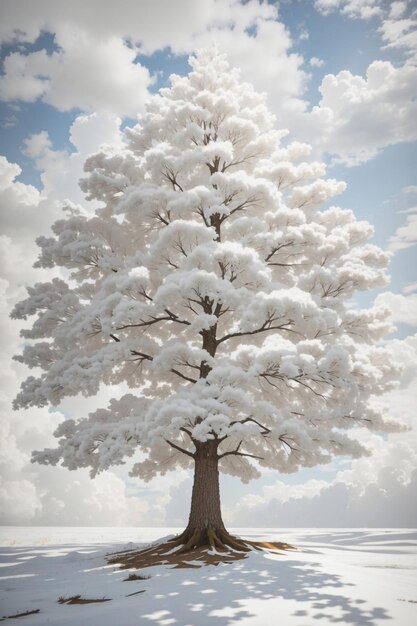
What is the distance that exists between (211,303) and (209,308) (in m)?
0.47

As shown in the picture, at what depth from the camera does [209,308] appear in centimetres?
1156

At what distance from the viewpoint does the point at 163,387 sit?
1349cm

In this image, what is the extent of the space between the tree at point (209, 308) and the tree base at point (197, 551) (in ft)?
0.33

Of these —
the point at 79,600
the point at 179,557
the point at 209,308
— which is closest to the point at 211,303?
the point at 209,308

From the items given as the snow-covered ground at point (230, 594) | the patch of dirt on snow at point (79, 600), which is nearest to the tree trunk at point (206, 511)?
the snow-covered ground at point (230, 594)

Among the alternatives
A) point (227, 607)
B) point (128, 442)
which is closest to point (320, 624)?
point (227, 607)

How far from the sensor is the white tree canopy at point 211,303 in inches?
378

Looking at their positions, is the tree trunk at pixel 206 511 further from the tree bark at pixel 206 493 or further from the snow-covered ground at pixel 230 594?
the snow-covered ground at pixel 230 594

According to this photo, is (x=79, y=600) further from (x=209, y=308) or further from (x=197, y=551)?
(x=209, y=308)

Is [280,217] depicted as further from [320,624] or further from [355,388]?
[320,624]

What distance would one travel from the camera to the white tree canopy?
9609mm

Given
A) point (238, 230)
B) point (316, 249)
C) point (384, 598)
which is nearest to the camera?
point (384, 598)

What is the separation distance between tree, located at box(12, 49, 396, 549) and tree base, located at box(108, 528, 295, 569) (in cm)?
10

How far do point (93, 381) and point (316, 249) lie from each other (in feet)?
23.6
